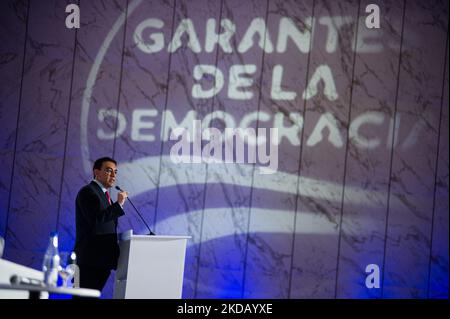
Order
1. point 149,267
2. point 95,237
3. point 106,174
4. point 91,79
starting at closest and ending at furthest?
point 149,267 → point 95,237 → point 106,174 → point 91,79

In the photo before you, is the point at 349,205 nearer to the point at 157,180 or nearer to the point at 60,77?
the point at 157,180

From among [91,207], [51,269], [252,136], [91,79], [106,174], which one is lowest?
[51,269]

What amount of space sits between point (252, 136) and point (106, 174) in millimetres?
1568

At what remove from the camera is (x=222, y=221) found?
701cm

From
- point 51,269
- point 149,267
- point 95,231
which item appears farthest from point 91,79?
point 51,269

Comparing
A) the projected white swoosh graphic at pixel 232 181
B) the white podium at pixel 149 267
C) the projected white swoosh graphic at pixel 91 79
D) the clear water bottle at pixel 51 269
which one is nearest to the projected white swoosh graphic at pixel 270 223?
the projected white swoosh graphic at pixel 232 181

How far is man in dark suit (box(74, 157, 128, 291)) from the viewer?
5723 millimetres

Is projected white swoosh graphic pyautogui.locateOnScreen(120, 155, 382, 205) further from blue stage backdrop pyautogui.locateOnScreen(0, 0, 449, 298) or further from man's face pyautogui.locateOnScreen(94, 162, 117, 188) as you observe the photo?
man's face pyautogui.locateOnScreen(94, 162, 117, 188)

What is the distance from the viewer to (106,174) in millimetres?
6016

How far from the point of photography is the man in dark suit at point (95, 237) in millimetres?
5723

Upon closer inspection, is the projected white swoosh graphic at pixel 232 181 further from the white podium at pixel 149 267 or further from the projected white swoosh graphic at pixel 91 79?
the white podium at pixel 149 267

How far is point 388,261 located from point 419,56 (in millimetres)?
1814

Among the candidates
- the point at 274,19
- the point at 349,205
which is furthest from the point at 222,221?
the point at 274,19

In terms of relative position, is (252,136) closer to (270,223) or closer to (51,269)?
(270,223)
